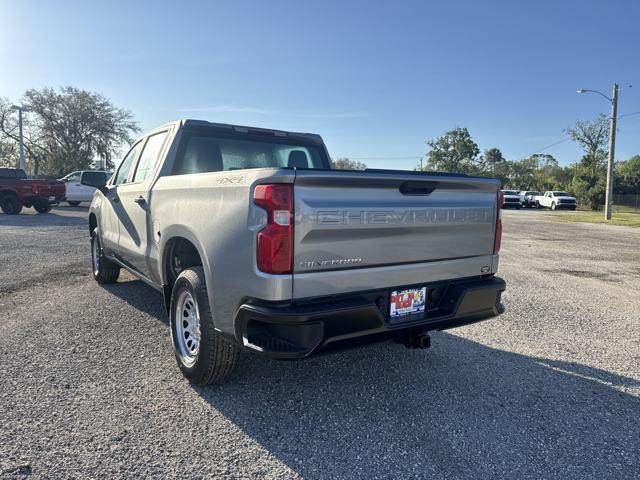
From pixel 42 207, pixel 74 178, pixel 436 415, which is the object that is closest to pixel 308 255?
pixel 436 415

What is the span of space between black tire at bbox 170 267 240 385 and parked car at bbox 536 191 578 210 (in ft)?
143

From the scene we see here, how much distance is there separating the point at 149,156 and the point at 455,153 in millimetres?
73842

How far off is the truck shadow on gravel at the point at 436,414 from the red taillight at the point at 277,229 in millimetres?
697

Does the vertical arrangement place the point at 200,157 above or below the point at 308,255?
above

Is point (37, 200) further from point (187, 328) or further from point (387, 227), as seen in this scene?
point (387, 227)

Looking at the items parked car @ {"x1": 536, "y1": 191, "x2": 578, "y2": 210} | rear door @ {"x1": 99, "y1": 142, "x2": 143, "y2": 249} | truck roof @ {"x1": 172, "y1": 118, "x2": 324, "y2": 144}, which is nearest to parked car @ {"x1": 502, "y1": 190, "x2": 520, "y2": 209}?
parked car @ {"x1": 536, "y1": 191, "x2": 578, "y2": 210}

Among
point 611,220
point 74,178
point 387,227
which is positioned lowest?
point 611,220

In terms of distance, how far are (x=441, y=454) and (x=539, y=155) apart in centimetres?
10217

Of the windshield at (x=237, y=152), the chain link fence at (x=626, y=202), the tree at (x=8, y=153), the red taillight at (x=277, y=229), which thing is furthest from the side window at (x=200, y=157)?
the tree at (x=8, y=153)

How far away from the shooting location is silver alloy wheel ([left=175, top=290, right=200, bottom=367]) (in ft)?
11.2

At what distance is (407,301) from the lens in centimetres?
307

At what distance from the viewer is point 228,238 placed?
2.80 m

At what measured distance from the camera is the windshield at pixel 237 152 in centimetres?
421

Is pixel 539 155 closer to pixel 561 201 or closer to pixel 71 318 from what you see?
pixel 561 201
